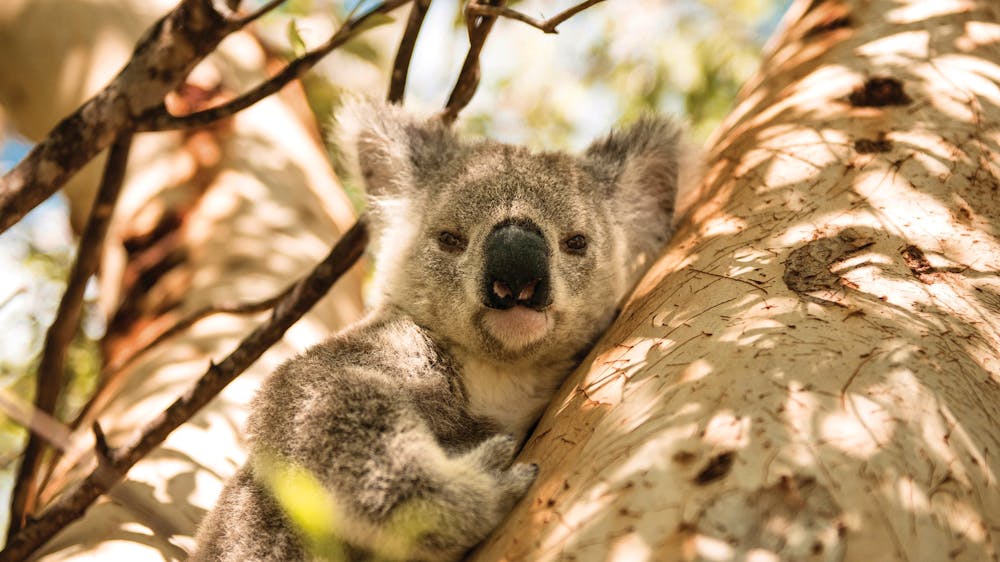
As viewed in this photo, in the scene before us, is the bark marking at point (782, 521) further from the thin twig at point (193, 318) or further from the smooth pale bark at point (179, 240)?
the thin twig at point (193, 318)

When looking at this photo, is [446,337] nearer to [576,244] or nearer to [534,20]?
[576,244]

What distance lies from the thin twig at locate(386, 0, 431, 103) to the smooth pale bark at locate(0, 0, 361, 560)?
1.26 metres

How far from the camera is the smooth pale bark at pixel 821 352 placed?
172cm

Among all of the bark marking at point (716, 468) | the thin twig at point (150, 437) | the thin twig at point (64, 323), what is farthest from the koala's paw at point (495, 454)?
the thin twig at point (64, 323)

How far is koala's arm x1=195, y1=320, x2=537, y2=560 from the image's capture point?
2266 millimetres

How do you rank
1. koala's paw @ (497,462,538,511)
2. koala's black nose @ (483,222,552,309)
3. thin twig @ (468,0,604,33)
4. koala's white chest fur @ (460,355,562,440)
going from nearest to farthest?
1. koala's paw @ (497,462,538,511)
2. thin twig @ (468,0,604,33)
3. koala's black nose @ (483,222,552,309)
4. koala's white chest fur @ (460,355,562,440)

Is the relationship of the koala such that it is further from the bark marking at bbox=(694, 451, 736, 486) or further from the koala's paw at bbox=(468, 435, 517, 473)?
the bark marking at bbox=(694, 451, 736, 486)

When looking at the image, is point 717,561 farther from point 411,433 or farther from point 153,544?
point 153,544

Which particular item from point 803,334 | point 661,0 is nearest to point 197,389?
point 803,334

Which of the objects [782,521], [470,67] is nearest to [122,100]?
[470,67]

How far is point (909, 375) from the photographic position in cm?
198

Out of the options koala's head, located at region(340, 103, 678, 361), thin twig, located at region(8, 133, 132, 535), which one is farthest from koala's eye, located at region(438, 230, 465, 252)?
thin twig, located at region(8, 133, 132, 535)

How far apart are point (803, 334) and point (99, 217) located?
2.70m

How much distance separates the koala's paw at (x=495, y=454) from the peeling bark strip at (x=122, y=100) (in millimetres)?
1417
